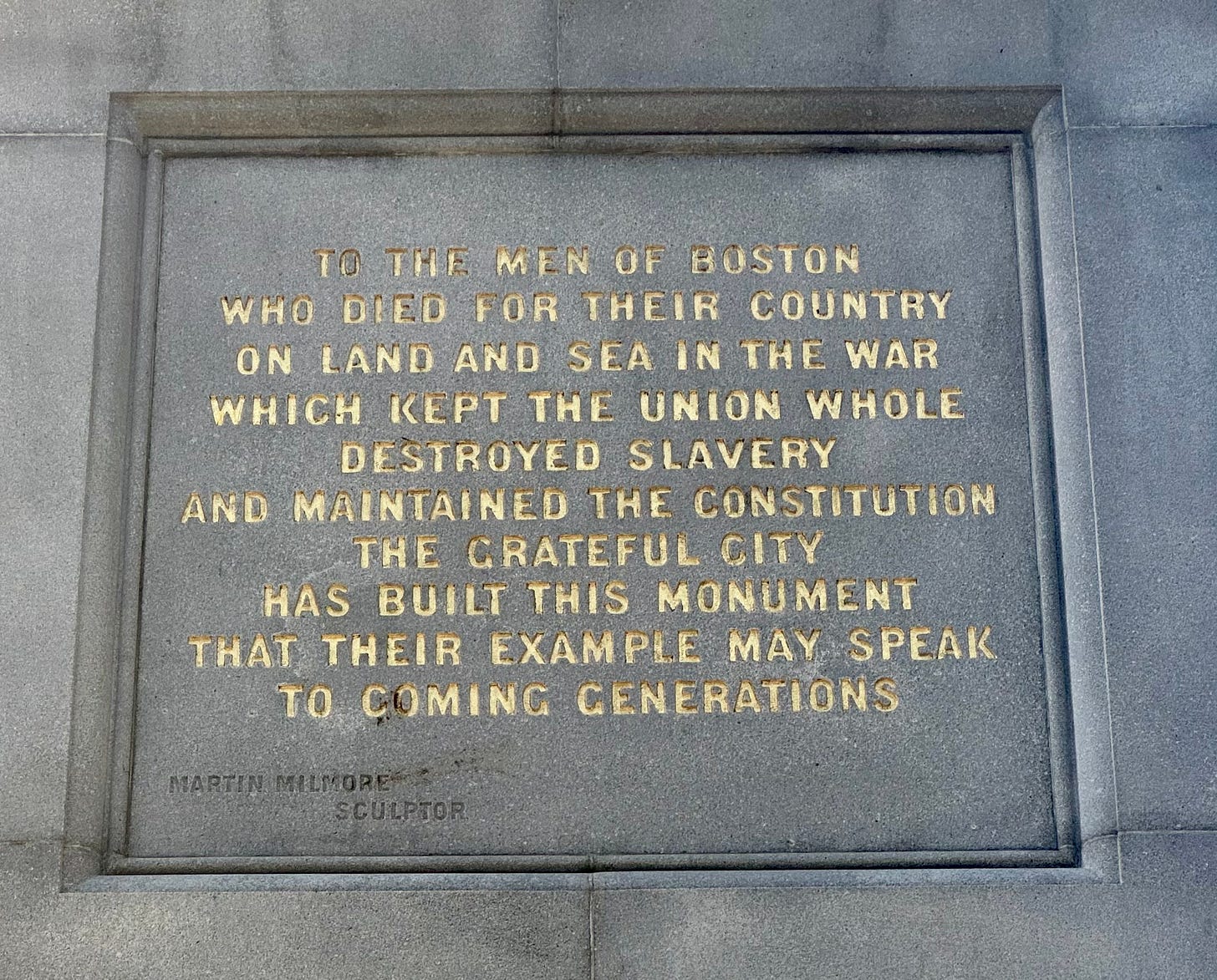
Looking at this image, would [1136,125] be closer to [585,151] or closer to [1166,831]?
[585,151]

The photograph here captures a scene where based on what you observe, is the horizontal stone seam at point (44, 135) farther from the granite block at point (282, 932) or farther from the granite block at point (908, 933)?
the granite block at point (908, 933)

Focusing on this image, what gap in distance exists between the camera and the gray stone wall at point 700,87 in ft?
13.7

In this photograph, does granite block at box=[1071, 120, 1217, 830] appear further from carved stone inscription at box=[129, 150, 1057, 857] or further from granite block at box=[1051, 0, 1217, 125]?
carved stone inscription at box=[129, 150, 1057, 857]

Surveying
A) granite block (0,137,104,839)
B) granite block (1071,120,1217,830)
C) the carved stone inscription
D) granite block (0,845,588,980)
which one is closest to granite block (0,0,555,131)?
granite block (0,137,104,839)

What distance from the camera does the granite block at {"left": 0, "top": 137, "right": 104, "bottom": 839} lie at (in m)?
4.35

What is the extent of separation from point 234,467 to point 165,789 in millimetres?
1289

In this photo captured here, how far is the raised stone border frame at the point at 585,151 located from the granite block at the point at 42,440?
0.06 m

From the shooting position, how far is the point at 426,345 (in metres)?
4.79

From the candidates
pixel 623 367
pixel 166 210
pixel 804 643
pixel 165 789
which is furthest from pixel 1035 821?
pixel 166 210

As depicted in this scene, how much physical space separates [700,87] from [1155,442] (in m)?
2.37

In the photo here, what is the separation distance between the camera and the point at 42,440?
4.59 meters

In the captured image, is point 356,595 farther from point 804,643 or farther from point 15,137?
point 15,137

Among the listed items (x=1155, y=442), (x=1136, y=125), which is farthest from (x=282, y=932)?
(x=1136, y=125)

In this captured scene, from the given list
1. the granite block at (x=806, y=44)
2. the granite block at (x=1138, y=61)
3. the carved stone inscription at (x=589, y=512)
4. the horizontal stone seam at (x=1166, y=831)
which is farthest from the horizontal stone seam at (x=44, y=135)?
the horizontal stone seam at (x=1166, y=831)
